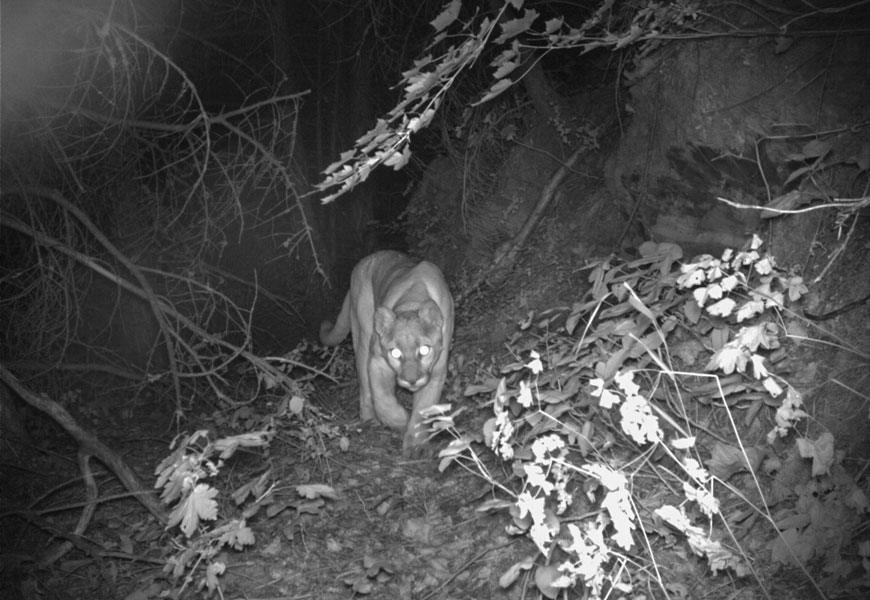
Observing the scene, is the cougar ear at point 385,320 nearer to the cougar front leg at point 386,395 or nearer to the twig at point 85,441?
the cougar front leg at point 386,395

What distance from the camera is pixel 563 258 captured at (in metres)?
8.41

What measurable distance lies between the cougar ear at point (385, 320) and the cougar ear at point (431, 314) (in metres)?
0.24

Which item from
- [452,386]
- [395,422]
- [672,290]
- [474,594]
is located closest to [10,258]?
[395,422]

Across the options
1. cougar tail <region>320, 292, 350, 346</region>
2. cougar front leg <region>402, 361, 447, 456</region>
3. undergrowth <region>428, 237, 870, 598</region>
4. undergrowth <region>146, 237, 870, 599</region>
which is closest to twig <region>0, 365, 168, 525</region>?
undergrowth <region>146, 237, 870, 599</region>

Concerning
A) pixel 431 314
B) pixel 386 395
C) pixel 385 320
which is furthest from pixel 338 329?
pixel 431 314

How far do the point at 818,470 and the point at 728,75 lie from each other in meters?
3.10

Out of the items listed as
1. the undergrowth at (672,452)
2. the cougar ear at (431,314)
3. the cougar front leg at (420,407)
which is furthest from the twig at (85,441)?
the cougar ear at (431,314)

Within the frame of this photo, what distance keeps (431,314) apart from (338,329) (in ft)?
6.51

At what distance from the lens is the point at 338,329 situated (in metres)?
8.45

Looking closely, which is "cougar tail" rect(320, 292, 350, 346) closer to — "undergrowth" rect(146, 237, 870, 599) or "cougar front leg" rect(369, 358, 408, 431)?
"cougar front leg" rect(369, 358, 408, 431)

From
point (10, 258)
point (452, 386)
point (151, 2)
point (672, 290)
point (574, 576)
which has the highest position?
point (151, 2)

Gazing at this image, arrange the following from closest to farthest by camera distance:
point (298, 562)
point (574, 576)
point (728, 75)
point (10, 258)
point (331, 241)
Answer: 1. point (574, 576)
2. point (298, 562)
3. point (728, 75)
4. point (10, 258)
5. point (331, 241)

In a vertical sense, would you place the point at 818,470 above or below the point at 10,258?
below

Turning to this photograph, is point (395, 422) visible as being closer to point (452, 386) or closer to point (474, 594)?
point (452, 386)
